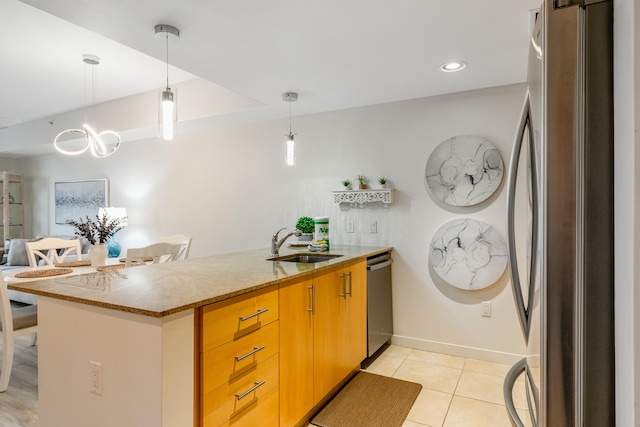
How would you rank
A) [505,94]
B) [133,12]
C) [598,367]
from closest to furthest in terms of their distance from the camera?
[598,367]
[133,12]
[505,94]

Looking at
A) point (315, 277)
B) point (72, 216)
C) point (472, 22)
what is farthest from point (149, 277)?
point (72, 216)

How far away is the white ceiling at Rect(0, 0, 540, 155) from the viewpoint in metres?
1.81

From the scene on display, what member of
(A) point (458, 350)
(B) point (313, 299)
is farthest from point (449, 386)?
(B) point (313, 299)

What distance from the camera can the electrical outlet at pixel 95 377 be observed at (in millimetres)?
1357

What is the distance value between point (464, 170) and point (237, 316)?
2326 millimetres

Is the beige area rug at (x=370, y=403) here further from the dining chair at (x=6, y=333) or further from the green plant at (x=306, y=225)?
the dining chair at (x=6, y=333)

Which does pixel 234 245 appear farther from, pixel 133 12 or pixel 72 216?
pixel 72 216

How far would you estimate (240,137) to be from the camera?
419 centimetres

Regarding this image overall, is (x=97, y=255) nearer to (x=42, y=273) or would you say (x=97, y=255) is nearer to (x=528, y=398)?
(x=42, y=273)

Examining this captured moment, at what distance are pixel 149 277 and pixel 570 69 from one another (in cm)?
187

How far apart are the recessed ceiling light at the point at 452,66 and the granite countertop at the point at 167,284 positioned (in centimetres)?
160

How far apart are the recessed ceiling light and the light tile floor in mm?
2102

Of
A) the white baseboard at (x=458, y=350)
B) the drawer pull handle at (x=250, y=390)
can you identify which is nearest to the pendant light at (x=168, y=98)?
the drawer pull handle at (x=250, y=390)

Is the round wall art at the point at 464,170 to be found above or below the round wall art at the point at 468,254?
above
